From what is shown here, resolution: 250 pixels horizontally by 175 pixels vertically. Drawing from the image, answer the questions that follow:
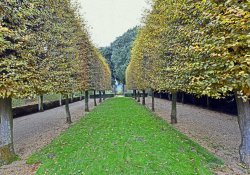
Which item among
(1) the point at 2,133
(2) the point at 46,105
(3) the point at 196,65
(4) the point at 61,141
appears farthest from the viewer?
(2) the point at 46,105

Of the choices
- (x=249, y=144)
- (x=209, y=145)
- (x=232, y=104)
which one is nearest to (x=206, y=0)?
(x=249, y=144)

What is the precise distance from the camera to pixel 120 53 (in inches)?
1980

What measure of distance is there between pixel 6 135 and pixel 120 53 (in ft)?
148

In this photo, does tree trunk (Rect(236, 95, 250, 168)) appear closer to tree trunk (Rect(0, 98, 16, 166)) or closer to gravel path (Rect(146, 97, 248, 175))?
gravel path (Rect(146, 97, 248, 175))

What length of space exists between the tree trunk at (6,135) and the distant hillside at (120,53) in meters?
41.9

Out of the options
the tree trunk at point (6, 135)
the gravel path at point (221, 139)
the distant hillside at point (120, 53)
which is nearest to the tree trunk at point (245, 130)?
the gravel path at point (221, 139)

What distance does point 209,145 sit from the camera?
7.23m

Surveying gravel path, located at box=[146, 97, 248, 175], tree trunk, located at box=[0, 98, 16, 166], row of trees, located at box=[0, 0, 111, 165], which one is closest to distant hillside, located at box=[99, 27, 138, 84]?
gravel path, located at box=[146, 97, 248, 175]

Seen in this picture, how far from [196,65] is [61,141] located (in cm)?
537

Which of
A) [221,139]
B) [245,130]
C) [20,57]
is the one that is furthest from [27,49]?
[221,139]

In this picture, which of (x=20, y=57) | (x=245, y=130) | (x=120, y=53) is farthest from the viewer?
(x=120, y=53)

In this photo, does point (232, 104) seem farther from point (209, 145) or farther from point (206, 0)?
point (206, 0)

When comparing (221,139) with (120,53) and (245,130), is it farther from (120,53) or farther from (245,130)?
(120,53)

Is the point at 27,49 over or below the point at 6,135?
over
